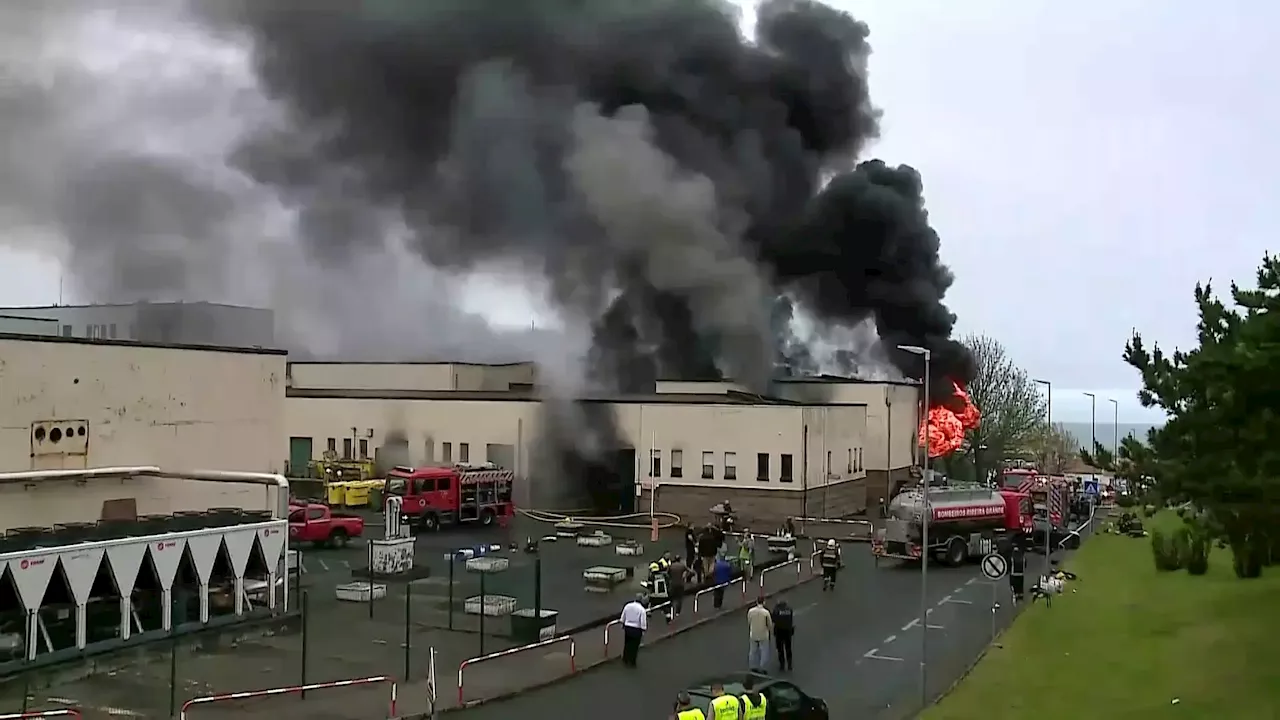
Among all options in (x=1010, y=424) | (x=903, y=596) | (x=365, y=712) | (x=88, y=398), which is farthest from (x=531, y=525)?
(x=1010, y=424)

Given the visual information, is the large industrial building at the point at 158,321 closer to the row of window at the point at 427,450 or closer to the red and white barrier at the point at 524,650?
the row of window at the point at 427,450

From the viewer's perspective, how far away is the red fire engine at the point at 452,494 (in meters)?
34.0

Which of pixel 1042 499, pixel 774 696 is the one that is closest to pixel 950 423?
pixel 1042 499

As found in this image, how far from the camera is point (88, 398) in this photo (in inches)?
809

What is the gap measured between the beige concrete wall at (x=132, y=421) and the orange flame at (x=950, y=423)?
29.6 metres

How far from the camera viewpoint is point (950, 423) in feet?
153

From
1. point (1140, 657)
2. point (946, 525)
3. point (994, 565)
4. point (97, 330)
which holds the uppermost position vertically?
point (97, 330)

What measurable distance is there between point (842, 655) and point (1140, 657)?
4.58 meters

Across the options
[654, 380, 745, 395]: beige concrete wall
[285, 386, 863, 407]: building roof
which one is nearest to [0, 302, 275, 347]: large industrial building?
[285, 386, 863, 407]: building roof

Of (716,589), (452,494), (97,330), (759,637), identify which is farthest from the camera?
(97,330)

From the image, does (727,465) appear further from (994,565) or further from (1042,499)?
(994,565)

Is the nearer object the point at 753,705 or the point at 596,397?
the point at 753,705

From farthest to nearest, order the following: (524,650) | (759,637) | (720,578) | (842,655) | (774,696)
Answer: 1. (720,578)
2. (842,655)
3. (524,650)
4. (759,637)
5. (774,696)

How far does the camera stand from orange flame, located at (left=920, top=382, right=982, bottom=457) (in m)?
46.2
